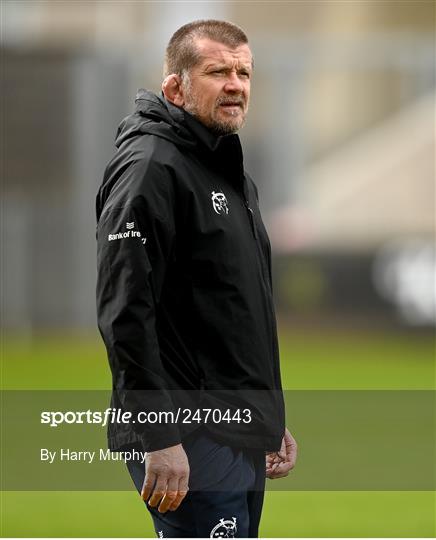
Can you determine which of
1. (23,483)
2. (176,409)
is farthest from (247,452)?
(23,483)

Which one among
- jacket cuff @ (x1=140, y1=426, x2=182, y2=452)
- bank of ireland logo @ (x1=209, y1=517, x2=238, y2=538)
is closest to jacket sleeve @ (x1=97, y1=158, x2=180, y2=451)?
jacket cuff @ (x1=140, y1=426, x2=182, y2=452)

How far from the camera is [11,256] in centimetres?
1991

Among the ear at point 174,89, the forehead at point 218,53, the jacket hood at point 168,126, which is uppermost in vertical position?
the forehead at point 218,53

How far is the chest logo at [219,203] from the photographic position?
3840 mm

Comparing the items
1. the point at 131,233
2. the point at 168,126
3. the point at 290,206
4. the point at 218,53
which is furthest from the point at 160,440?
the point at 290,206

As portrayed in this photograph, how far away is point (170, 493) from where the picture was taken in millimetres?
3639

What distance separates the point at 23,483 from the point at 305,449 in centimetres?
261

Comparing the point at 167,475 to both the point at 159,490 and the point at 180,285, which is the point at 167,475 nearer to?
the point at 159,490

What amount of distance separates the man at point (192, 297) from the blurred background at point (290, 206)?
10318 mm

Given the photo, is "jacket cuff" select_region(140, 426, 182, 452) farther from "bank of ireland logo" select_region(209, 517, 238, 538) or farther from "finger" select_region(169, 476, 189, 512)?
"bank of ireland logo" select_region(209, 517, 238, 538)

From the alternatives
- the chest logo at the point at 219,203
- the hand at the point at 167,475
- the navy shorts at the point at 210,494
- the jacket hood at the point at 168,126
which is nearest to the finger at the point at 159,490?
the hand at the point at 167,475

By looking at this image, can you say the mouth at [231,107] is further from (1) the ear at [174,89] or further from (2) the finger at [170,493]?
(2) the finger at [170,493]

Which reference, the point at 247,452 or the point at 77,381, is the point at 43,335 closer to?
the point at 77,381

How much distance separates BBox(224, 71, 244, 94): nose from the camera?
3924 millimetres
